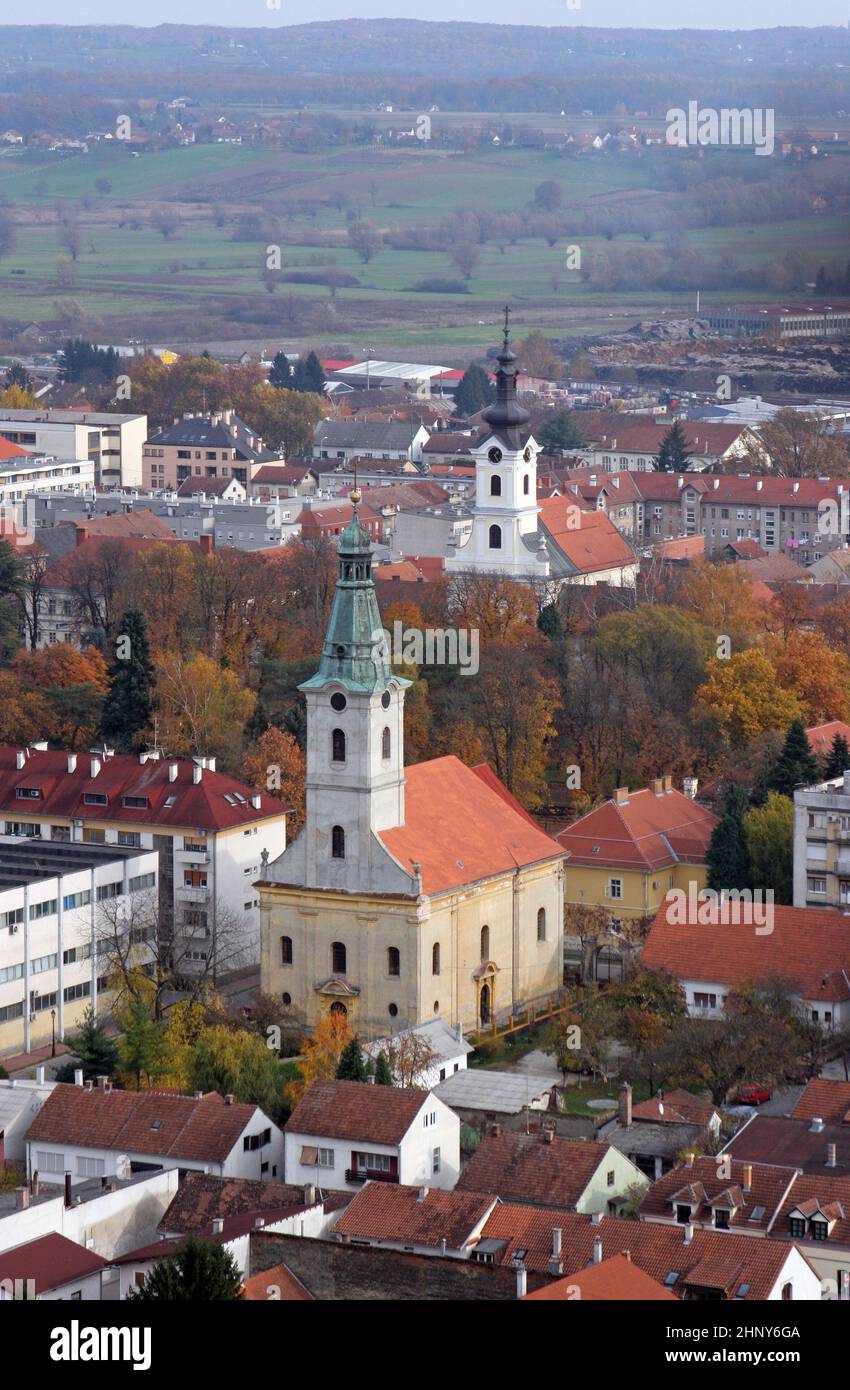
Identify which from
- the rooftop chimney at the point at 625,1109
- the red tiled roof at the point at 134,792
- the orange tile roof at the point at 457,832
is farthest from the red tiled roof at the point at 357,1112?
the red tiled roof at the point at 134,792

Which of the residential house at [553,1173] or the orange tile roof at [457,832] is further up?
the orange tile roof at [457,832]

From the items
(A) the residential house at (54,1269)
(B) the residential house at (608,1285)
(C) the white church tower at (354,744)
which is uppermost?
(C) the white church tower at (354,744)

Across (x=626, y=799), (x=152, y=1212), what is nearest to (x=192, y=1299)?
(x=152, y=1212)

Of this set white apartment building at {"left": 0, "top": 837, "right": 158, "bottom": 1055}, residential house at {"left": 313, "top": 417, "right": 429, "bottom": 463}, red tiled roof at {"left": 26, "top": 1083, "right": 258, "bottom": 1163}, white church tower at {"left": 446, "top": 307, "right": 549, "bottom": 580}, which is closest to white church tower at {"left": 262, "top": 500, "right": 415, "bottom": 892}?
white apartment building at {"left": 0, "top": 837, "right": 158, "bottom": 1055}

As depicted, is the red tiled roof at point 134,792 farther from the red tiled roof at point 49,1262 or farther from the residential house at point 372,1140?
the red tiled roof at point 49,1262

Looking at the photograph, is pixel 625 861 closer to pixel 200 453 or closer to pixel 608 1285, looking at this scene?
pixel 608 1285
